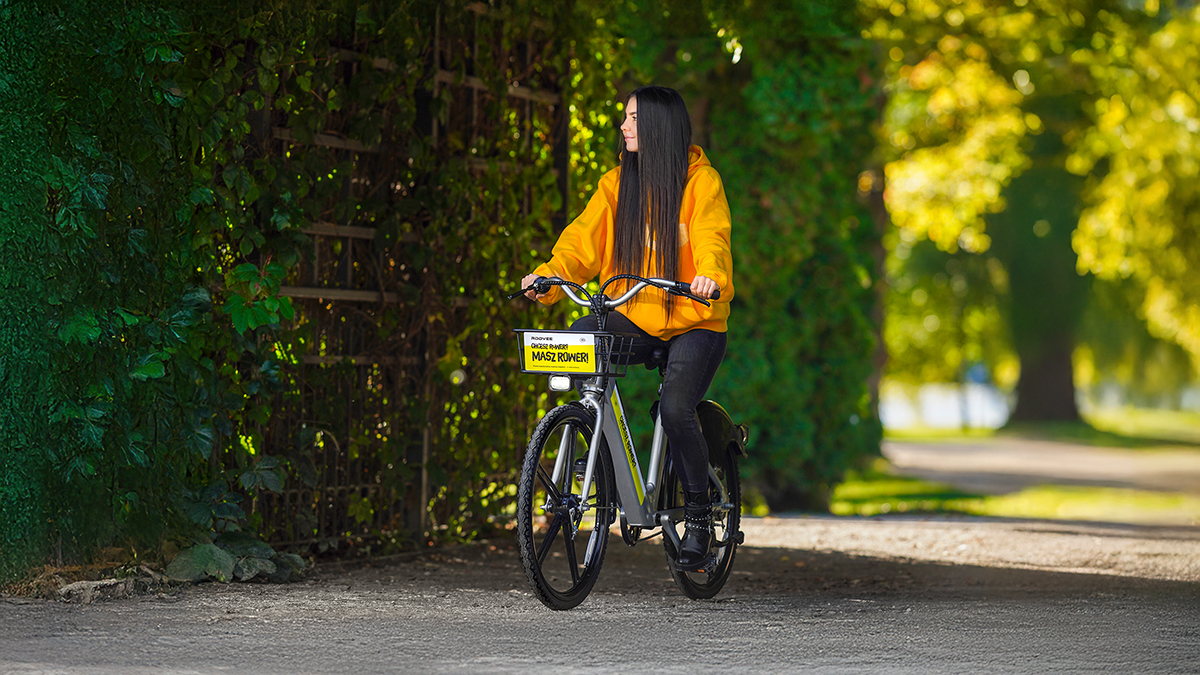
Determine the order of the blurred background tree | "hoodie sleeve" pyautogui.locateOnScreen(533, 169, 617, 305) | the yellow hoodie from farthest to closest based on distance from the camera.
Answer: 1. the blurred background tree
2. "hoodie sleeve" pyautogui.locateOnScreen(533, 169, 617, 305)
3. the yellow hoodie

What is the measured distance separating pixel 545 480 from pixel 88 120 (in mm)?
2256

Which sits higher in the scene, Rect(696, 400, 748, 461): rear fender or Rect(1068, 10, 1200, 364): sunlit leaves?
Rect(1068, 10, 1200, 364): sunlit leaves

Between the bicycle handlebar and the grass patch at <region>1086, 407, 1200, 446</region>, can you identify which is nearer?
the bicycle handlebar

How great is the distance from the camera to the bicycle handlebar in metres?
5.58

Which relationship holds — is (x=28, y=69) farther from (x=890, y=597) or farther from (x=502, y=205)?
(x=890, y=597)

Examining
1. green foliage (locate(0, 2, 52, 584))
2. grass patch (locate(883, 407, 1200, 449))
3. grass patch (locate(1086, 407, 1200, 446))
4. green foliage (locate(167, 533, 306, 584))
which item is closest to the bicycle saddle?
green foliage (locate(167, 533, 306, 584))

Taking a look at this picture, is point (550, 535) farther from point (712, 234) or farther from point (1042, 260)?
point (1042, 260)

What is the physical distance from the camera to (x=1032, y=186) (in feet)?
104

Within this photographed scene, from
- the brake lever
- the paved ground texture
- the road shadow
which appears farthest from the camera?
the road shadow

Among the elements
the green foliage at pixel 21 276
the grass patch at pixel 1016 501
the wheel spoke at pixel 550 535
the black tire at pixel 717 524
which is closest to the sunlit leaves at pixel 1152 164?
the grass patch at pixel 1016 501

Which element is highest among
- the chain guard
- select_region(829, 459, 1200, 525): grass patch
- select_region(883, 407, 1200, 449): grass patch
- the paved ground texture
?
the chain guard

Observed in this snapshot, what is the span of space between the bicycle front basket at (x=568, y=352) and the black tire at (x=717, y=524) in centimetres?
75

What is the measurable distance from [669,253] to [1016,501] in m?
11.3

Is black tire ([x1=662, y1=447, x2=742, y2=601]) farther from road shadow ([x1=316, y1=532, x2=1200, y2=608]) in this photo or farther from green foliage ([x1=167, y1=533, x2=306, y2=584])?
green foliage ([x1=167, y1=533, x2=306, y2=584])
